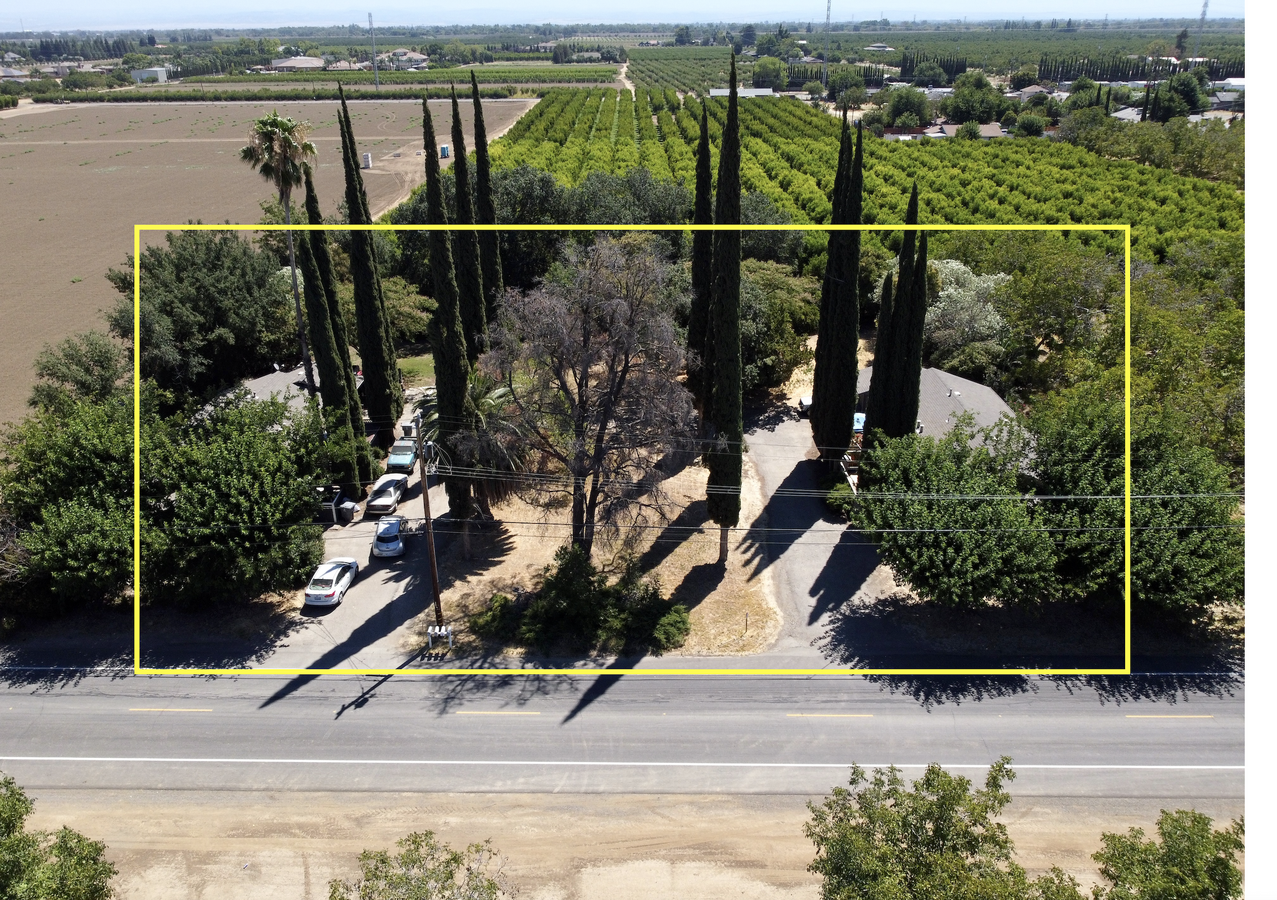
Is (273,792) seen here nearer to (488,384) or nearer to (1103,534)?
(488,384)

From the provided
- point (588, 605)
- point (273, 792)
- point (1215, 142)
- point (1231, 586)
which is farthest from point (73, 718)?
point (1215, 142)

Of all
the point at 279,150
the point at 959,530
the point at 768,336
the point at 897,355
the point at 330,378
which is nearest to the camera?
the point at 959,530

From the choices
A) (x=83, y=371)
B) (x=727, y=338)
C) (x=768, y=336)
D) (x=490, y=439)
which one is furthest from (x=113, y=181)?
(x=727, y=338)

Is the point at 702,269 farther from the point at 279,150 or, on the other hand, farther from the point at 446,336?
the point at 279,150

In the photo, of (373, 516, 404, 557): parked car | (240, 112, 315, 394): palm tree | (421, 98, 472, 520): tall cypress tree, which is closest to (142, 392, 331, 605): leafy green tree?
(373, 516, 404, 557): parked car

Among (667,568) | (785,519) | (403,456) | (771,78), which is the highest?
(771,78)

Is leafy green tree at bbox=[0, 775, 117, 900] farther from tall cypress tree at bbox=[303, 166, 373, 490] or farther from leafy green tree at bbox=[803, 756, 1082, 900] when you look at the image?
tall cypress tree at bbox=[303, 166, 373, 490]

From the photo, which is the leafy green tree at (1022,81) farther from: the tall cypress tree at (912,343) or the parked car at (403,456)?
the parked car at (403,456)
